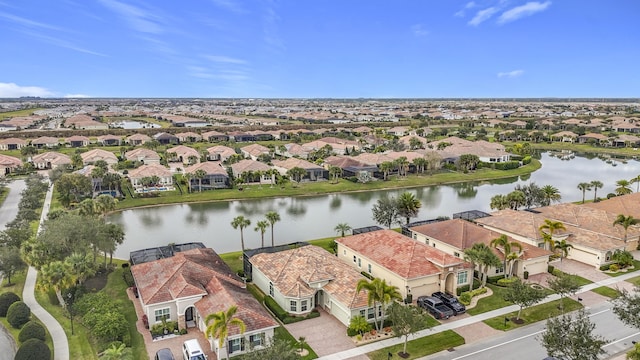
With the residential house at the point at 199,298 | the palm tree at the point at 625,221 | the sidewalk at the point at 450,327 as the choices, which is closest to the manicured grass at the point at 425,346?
the sidewalk at the point at 450,327

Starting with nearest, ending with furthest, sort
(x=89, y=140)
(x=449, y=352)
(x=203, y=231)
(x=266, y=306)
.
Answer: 1. (x=449, y=352)
2. (x=266, y=306)
3. (x=203, y=231)
4. (x=89, y=140)

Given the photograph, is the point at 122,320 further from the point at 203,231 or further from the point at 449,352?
the point at 203,231

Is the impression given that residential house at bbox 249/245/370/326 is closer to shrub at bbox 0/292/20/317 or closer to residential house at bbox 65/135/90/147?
shrub at bbox 0/292/20/317

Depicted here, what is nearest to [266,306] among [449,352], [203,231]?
[449,352]

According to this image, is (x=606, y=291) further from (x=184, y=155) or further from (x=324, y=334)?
(x=184, y=155)

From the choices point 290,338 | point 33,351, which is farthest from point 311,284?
point 33,351

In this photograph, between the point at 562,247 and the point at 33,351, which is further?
the point at 562,247

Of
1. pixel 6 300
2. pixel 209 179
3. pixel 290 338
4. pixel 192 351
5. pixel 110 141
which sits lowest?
pixel 290 338
